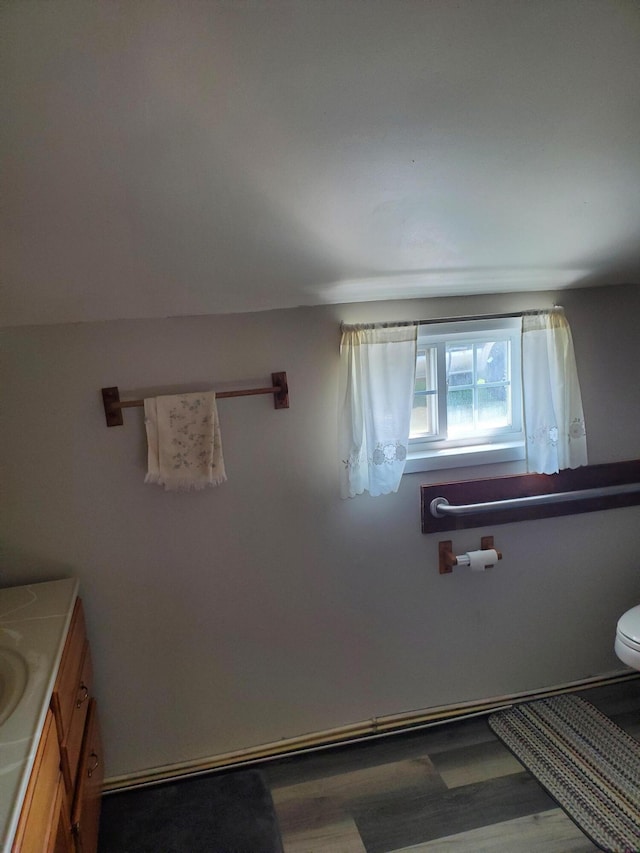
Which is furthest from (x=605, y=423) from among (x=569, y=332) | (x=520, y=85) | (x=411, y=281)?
(x=520, y=85)

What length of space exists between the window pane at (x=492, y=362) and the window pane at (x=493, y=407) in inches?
1.4

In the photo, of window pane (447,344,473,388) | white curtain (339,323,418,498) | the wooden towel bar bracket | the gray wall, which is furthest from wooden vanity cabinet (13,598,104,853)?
window pane (447,344,473,388)

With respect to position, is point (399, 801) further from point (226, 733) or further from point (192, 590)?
point (192, 590)

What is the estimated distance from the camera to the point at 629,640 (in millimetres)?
1920

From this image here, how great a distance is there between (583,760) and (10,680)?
1.88 m

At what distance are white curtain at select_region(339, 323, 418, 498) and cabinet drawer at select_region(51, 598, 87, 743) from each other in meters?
0.94

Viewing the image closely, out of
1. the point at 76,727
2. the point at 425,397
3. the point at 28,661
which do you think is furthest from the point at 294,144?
the point at 76,727

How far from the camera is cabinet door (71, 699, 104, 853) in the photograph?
1364mm

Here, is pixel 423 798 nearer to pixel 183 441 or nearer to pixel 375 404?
pixel 375 404

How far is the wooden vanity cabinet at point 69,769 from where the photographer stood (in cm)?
105

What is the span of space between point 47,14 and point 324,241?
82 cm

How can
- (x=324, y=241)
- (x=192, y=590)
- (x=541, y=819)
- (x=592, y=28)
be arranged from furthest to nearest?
(x=192, y=590) → (x=541, y=819) → (x=324, y=241) → (x=592, y=28)

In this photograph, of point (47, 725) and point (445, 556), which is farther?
point (445, 556)

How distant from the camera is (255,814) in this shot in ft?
6.09
